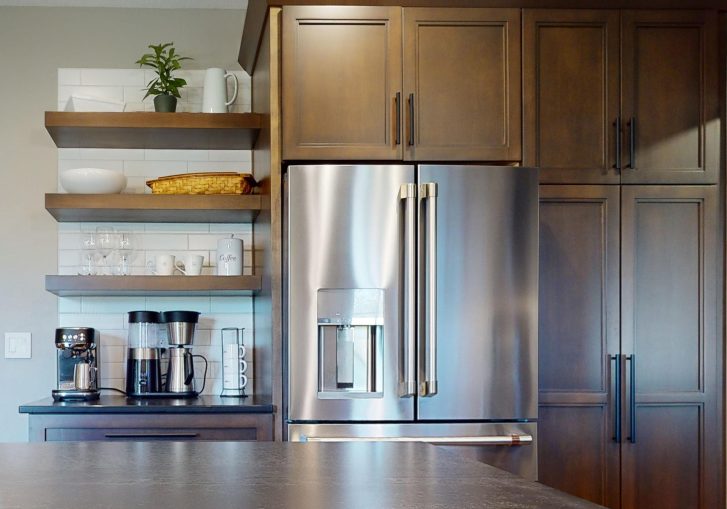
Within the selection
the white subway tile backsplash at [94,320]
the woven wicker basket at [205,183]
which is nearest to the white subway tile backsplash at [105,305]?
the white subway tile backsplash at [94,320]

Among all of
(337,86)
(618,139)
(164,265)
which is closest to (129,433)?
(164,265)

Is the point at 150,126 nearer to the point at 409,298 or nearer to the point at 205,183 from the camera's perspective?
the point at 205,183

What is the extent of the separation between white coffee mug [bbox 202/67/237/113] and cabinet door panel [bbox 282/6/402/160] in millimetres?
738

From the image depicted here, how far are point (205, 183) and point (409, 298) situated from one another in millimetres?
1148

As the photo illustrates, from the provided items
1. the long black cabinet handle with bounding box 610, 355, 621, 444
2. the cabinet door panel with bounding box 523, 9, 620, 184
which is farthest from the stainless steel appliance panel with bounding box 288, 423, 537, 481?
the cabinet door panel with bounding box 523, 9, 620, 184

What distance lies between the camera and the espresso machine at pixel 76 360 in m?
3.36

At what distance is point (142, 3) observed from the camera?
12.5 feet

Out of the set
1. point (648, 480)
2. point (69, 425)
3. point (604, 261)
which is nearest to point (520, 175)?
point (604, 261)

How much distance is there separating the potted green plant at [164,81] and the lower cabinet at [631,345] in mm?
1664

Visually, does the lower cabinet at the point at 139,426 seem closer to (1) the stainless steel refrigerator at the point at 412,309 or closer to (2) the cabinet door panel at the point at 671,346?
Answer: (1) the stainless steel refrigerator at the point at 412,309

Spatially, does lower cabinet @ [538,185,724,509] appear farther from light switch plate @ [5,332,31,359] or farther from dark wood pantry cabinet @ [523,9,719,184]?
light switch plate @ [5,332,31,359]

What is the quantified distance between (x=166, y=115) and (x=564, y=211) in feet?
5.55

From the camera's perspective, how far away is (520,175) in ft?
9.54

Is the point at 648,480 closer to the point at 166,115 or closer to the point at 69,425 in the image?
the point at 69,425
